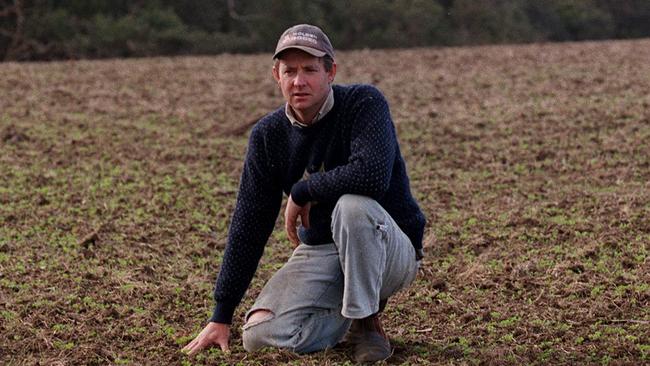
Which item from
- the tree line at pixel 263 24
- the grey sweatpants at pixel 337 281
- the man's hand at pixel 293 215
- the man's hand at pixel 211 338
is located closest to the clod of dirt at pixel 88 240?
the man's hand at pixel 211 338

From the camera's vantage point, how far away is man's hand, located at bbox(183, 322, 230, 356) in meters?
3.85

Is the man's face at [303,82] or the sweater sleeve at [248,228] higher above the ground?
the man's face at [303,82]

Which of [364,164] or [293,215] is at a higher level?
[364,164]

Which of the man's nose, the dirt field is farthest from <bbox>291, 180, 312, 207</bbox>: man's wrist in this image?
→ the dirt field

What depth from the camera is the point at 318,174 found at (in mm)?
3619

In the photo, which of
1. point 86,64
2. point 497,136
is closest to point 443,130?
point 497,136

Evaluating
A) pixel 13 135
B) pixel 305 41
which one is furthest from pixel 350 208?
pixel 13 135

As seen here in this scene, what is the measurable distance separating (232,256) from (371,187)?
64 cm

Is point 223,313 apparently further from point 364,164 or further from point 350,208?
point 364,164

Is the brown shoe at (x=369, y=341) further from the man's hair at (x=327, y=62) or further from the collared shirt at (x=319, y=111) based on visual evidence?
the man's hair at (x=327, y=62)

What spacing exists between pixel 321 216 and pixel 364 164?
1.26 ft

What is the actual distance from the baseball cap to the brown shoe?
98 cm

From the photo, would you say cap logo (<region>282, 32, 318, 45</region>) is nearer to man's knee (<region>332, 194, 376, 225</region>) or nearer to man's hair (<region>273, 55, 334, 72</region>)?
man's hair (<region>273, 55, 334, 72</region>)

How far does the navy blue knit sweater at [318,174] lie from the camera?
359cm
